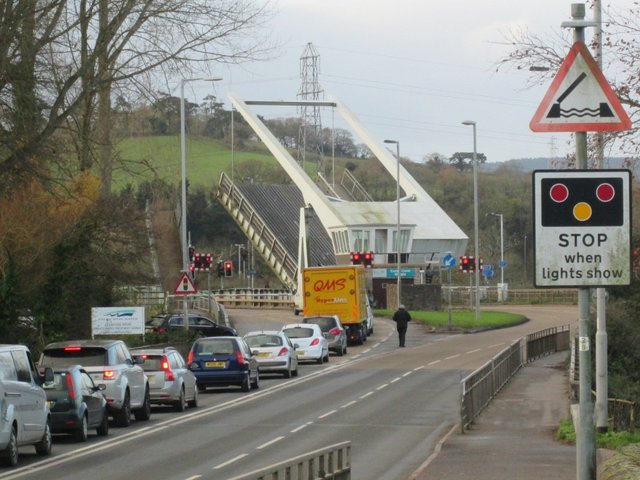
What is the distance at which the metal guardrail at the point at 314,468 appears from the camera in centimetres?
1096

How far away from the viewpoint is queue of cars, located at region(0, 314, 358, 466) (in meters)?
19.2

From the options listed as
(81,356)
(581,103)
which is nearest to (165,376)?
(81,356)

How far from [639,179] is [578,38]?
15.5 metres

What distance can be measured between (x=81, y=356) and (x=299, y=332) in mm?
21256

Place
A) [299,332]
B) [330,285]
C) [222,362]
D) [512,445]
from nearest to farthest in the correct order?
[512,445] < [222,362] < [299,332] < [330,285]

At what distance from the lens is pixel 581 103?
346 inches

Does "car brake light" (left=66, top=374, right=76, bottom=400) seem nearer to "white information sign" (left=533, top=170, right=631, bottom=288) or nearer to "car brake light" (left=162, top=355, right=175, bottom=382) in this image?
"car brake light" (left=162, top=355, right=175, bottom=382)

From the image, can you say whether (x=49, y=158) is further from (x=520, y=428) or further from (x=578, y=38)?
(x=578, y=38)

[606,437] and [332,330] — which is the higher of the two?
[332,330]

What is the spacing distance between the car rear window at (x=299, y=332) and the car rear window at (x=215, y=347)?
10.8 metres

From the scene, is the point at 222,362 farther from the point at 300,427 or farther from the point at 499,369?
the point at 300,427

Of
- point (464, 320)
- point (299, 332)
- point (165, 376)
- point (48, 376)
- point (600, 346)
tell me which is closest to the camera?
point (48, 376)

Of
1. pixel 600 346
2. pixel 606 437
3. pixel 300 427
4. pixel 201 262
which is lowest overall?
pixel 300 427

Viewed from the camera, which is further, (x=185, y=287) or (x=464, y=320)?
(x=464, y=320)
